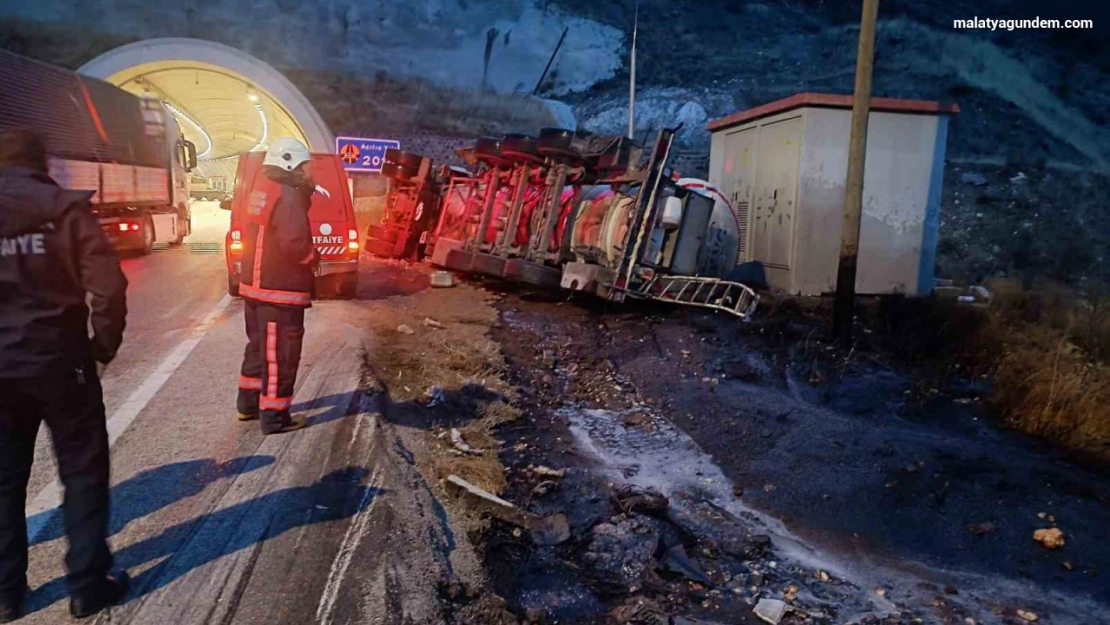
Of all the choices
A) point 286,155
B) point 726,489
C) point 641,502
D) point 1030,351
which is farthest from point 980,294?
point 286,155

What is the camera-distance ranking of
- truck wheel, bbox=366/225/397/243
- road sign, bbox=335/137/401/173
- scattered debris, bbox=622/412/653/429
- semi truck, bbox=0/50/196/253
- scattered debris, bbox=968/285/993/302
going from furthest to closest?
road sign, bbox=335/137/401/173 < truck wheel, bbox=366/225/397/243 < scattered debris, bbox=968/285/993/302 < semi truck, bbox=0/50/196/253 < scattered debris, bbox=622/412/653/429

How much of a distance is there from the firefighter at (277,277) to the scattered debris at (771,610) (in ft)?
10.0

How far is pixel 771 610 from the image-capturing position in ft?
12.1

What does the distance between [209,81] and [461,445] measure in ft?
83.7

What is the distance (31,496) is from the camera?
3.94 metres

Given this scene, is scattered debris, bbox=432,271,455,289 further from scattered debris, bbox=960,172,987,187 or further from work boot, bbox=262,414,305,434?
scattered debris, bbox=960,172,987,187

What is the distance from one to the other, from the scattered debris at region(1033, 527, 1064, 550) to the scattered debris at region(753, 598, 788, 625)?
2.02m

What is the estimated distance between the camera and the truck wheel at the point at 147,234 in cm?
1683

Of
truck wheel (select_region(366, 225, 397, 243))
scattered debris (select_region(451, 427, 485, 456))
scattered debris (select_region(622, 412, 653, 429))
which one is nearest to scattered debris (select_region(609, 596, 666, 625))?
scattered debris (select_region(451, 427, 485, 456))

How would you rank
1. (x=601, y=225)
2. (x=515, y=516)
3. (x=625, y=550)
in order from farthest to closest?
1. (x=601, y=225)
2. (x=515, y=516)
3. (x=625, y=550)

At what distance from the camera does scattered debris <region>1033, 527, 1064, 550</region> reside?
4594 mm

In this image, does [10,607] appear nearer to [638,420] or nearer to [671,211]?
[638,420]

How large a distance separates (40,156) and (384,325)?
6.01 metres

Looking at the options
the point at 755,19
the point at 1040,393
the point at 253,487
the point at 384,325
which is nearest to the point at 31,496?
the point at 253,487
